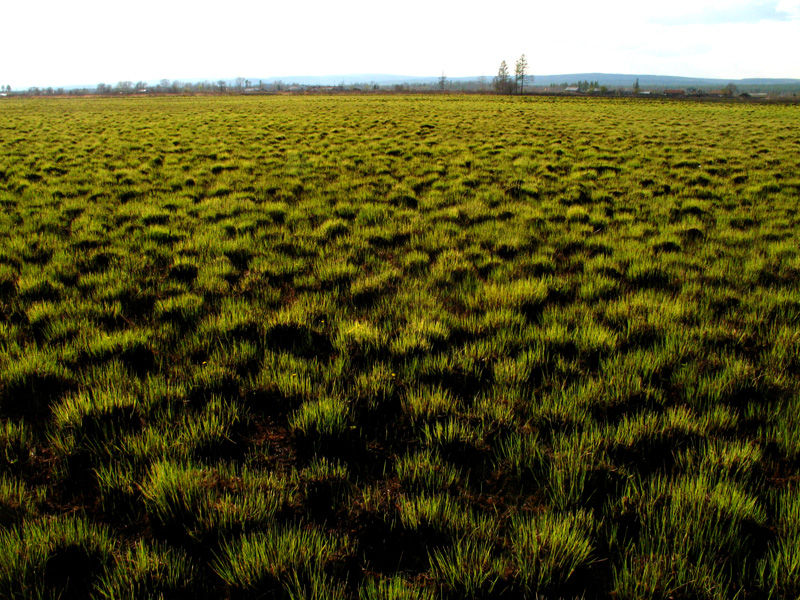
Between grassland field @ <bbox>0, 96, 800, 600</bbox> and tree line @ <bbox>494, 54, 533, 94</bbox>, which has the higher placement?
tree line @ <bbox>494, 54, 533, 94</bbox>

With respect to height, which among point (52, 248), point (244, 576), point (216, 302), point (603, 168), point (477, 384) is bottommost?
point (244, 576)

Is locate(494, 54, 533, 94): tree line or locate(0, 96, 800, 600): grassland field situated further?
locate(494, 54, 533, 94): tree line

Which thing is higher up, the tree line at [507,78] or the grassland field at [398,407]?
the tree line at [507,78]

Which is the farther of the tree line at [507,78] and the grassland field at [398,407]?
the tree line at [507,78]

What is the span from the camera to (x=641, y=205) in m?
8.60

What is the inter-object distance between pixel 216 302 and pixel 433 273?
8.04 feet

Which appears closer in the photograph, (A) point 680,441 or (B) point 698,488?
(B) point 698,488

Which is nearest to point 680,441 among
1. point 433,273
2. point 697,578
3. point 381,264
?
point 697,578

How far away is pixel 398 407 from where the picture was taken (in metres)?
3.16

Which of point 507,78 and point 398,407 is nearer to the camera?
point 398,407

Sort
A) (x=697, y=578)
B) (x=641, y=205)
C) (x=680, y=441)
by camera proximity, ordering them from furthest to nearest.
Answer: (x=641, y=205) → (x=680, y=441) → (x=697, y=578)

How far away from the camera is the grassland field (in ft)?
6.68

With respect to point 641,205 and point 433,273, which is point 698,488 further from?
point 641,205

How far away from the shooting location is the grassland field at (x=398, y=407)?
6.68 ft
